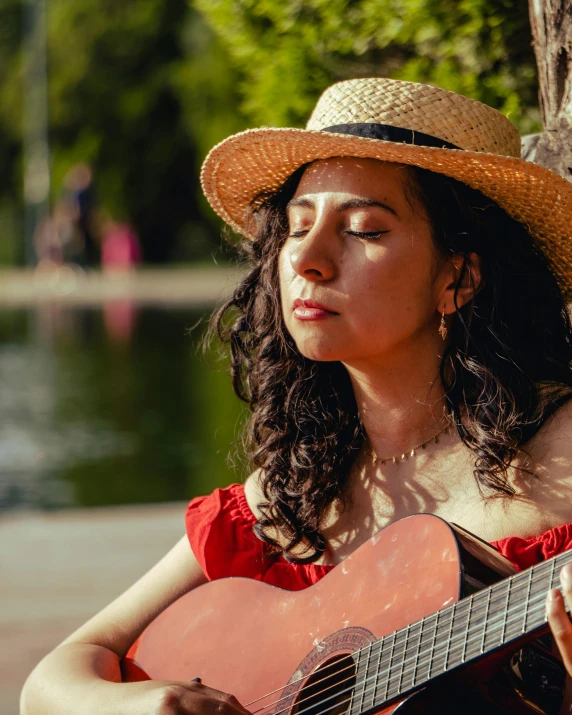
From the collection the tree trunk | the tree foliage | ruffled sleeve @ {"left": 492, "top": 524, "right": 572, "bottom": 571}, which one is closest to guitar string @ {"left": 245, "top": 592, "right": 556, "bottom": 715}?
ruffled sleeve @ {"left": 492, "top": 524, "right": 572, "bottom": 571}

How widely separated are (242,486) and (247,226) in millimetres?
577

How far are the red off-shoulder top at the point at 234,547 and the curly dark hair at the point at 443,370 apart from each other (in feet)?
0.12

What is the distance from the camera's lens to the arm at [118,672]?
2.01m

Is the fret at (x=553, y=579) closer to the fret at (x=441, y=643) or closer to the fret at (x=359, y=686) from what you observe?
the fret at (x=441, y=643)

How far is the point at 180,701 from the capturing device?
200 centimetres

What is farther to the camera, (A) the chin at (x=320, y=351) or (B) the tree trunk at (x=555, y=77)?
(B) the tree trunk at (x=555, y=77)

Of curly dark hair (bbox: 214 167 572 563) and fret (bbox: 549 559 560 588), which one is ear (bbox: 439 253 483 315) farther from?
fret (bbox: 549 559 560 588)

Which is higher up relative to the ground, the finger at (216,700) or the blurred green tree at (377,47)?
the blurred green tree at (377,47)

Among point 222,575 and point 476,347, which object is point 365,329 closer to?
point 476,347

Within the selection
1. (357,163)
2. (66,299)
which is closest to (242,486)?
(357,163)

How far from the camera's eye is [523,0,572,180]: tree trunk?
277 cm

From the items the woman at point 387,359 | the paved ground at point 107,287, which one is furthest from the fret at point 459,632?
the paved ground at point 107,287

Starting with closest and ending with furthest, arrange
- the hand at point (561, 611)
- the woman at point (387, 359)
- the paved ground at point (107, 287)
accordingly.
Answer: the hand at point (561, 611)
the woman at point (387, 359)
the paved ground at point (107, 287)

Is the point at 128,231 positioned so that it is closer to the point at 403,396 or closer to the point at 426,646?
the point at 403,396
